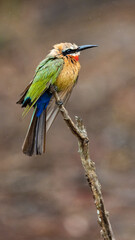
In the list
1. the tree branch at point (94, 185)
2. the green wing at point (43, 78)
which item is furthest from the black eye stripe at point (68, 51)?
the tree branch at point (94, 185)

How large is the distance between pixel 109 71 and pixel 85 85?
61 cm

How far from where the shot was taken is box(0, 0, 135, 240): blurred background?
24.3 feet

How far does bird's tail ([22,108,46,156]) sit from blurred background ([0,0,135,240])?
3.29 m

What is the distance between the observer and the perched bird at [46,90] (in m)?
3.99

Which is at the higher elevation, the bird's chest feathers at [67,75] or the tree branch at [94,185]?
the bird's chest feathers at [67,75]

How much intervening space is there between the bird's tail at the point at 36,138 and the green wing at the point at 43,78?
186mm

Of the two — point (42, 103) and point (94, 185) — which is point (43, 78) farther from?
point (94, 185)

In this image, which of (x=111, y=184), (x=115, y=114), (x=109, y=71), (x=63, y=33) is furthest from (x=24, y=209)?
(x=63, y=33)

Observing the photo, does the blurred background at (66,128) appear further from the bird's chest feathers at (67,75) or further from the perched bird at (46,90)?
the bird's chest feathers at (67,75)

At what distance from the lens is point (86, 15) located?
11023 millimetres

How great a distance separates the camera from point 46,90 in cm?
416

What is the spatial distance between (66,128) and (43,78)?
5017 millimetres

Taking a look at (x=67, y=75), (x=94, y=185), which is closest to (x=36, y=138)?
(x=67, y=75)

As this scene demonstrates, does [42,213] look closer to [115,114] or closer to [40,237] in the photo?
[40,237]
